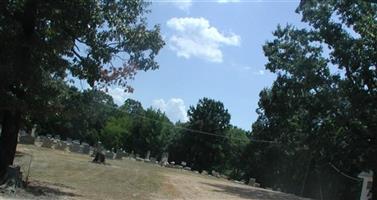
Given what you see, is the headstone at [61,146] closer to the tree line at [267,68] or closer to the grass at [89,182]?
the tree line at [267,68]

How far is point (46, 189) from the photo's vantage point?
60.6ft

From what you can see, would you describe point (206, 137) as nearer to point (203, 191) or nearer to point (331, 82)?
point (331, 82)

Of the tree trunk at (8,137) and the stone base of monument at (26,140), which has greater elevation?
the tree trunk at (8,137)

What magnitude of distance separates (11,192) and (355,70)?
861 inches

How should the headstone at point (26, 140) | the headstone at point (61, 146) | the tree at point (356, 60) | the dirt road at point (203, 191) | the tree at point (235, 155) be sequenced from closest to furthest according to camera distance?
the dirt road at point (203, 191), the tree at point (356, 60), the headstone at point (26, 140), the headstone at point (61, 146), the tree at point (235, 155)

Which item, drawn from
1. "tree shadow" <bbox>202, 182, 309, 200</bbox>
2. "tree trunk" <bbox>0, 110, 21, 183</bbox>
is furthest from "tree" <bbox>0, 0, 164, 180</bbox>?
"tree shadow" <bbox>202, 182, 309, 200</bbox>

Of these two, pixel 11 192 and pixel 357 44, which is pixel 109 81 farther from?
pixel 357 44

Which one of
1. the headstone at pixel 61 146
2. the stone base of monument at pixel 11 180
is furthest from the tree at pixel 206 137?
the stone base of monument at pixel 11 180

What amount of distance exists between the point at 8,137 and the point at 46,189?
2129 mm

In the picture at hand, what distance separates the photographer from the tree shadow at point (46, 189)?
1736cm

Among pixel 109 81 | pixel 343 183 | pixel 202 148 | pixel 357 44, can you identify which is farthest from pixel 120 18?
pixel 202 148

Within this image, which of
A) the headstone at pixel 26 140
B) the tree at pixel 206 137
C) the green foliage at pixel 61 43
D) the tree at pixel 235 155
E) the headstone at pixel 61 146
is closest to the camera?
the green foliage at pixel 61 43

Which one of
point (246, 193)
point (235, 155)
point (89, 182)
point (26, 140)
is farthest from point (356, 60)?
point (235, 155)

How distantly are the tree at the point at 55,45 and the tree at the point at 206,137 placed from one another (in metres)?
76.7
